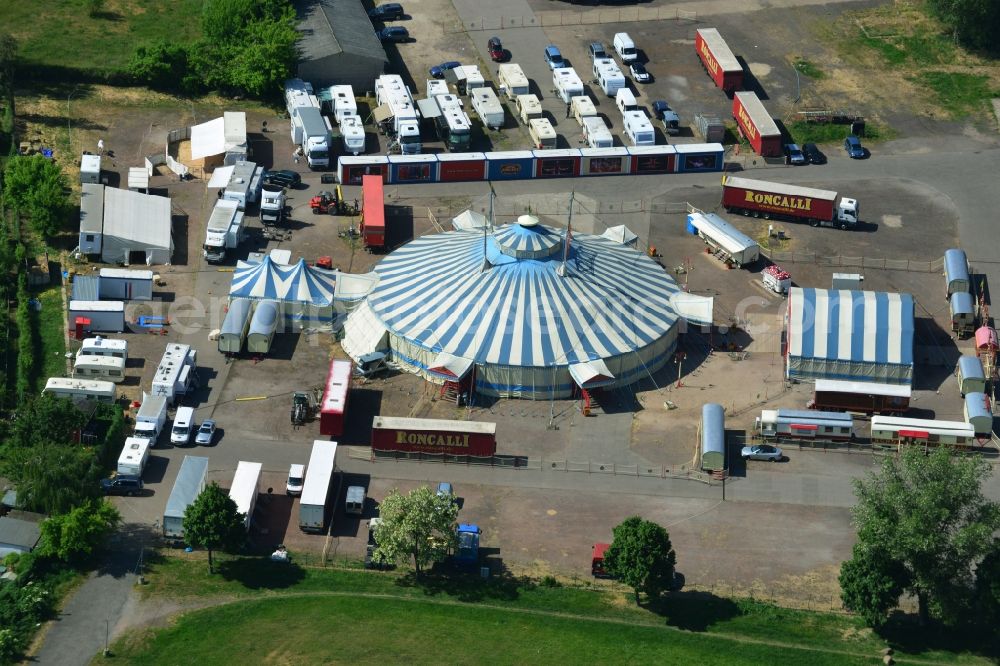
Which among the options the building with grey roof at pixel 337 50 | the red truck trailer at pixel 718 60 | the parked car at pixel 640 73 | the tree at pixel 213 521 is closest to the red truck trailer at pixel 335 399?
the tree at pixel 213 521

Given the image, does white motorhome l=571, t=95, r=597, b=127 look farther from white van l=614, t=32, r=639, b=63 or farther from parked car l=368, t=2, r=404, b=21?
parked car l=368, t=2, r=404, b=21

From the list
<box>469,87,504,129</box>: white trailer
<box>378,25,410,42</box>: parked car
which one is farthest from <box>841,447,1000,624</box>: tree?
<box>378,25,410,42</box>: parked car

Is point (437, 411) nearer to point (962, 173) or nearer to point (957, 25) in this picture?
point (962, 173)

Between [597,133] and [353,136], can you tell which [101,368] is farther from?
[597,133]

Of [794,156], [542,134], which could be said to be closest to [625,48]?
[542,134]

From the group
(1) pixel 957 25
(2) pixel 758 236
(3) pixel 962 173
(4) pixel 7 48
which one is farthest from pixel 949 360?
(4) pixel 7 48
